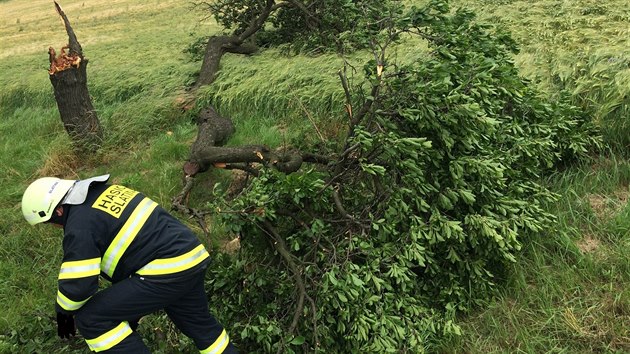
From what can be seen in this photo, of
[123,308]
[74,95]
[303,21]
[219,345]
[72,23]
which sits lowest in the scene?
[72,23]

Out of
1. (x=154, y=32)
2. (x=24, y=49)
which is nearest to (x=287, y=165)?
(x=154, y=32)

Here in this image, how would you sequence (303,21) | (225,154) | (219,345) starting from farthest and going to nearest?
(303,21) < (225,154) < (219,345)

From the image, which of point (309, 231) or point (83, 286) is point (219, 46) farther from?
point (83, 286)

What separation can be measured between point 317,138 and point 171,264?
8.29 feet

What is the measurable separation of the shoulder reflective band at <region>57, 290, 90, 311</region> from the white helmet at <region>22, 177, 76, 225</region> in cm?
43

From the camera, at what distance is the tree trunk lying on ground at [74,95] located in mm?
6488

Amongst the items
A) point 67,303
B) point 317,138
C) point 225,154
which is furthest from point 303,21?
point 67,303

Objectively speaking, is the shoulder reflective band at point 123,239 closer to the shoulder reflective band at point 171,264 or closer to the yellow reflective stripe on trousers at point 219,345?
the shoulder reflective band at point 171,264

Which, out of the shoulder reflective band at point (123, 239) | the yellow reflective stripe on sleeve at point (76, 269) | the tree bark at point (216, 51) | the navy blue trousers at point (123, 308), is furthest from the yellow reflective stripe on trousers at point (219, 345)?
the tree bark at point (216, 51)

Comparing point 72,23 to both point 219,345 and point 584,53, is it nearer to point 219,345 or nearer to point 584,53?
point 584,53

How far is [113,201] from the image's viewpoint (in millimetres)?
2920

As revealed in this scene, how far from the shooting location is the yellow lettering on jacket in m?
2.86

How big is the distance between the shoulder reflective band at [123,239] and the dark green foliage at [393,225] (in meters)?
0.61

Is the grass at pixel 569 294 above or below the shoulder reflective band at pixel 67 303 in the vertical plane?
below
